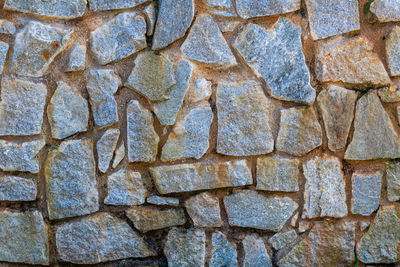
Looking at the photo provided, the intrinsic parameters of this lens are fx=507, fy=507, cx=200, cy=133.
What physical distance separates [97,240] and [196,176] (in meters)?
0.57

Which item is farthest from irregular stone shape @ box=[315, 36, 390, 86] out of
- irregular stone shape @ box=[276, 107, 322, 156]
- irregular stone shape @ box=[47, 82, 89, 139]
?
irregular stone shape @ box=[47, 82, 89, 139]

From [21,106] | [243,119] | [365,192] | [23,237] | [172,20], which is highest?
[172,20]

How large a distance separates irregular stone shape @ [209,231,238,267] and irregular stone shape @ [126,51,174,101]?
2.42ft

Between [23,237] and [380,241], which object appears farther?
[380,241]

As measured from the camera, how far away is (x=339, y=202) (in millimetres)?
2523

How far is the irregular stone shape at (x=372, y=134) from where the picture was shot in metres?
2.49

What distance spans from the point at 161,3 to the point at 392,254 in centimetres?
170

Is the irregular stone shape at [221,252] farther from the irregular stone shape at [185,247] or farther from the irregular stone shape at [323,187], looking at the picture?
the irregular stone shape at [323,187]

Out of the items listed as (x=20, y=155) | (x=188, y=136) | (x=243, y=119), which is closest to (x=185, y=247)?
(x=188, y=136)

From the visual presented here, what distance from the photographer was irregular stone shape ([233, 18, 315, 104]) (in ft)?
8.04

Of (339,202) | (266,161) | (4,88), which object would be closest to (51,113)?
(4,88)

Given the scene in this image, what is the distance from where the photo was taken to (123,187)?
244cm

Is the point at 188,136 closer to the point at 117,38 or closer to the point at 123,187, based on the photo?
the point at 123,187

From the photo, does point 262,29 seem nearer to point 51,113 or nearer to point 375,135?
point 375,135
